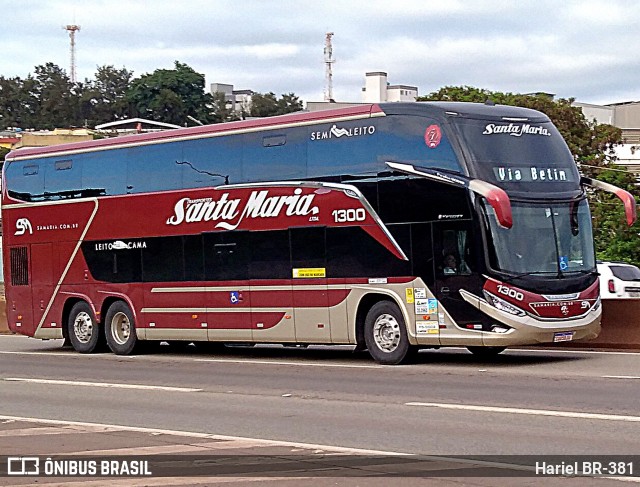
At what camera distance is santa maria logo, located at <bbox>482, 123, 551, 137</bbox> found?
1936cm

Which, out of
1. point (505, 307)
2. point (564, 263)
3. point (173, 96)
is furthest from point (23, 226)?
point (173, 96)

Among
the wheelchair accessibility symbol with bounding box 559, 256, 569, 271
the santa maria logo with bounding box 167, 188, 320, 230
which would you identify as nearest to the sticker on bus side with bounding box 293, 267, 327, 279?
the santa maria logo with bounding box 167, 188, 320, 230

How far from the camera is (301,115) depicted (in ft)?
70.2

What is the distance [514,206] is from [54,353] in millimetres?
12410

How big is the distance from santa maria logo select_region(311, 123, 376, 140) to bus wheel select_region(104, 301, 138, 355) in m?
6.67

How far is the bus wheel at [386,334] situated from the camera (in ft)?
65.2

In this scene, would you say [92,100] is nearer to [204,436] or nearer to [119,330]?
[119,330]

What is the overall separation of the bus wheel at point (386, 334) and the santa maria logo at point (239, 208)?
2172mm

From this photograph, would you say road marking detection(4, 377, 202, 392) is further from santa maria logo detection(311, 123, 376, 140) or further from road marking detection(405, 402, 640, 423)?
santa maria logo detection(311, 123, 376, 140)

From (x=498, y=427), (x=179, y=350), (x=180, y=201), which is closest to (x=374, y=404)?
(x=498, y=427)

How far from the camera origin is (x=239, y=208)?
880 inches

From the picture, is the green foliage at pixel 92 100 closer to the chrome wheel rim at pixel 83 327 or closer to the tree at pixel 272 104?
the tree at pixel 272 104

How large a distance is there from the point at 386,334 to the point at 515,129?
13.3ft

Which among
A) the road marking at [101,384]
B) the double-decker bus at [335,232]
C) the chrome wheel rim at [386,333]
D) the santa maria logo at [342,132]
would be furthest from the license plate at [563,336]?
the road marking at [101,384]
